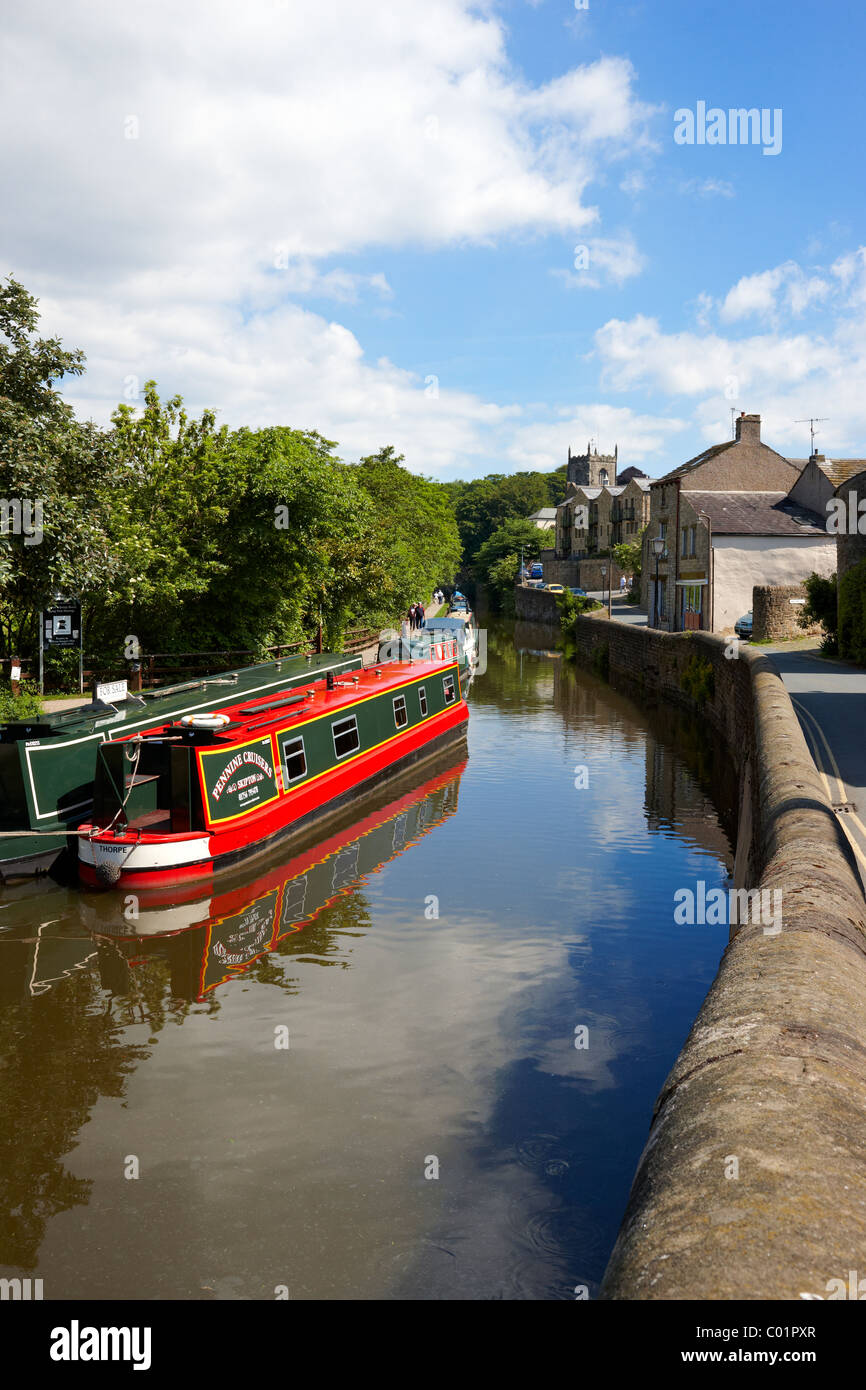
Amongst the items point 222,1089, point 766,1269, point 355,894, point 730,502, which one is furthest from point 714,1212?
point 730,502

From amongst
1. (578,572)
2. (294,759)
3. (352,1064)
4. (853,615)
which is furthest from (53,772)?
(578,572)

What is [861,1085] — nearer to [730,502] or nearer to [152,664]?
[152,664]

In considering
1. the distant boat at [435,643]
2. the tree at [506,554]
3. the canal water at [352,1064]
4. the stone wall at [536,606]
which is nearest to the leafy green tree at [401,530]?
the distant boat at [435,643]

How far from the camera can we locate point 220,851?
44.6ft

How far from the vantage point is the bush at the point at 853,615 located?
24547 millimetres

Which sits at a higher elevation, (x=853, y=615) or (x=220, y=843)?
(x=853, y=615)

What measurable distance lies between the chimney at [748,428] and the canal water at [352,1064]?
3438cm

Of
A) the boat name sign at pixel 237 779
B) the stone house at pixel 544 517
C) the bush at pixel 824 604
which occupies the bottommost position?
the boat name sign at pixel 237 779

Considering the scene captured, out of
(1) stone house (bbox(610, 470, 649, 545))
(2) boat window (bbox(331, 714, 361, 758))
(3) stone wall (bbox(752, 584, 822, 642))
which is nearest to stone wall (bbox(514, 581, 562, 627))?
(1) stone house (bbox(610, 470, 649, 545))

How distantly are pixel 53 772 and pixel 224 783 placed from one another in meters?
2.38

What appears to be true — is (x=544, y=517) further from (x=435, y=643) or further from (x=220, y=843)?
(x=220, y=843)

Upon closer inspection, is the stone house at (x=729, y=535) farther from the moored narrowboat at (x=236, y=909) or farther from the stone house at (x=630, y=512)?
the stone house at (x=630, y=512)

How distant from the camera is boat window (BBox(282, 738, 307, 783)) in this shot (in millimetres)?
15578

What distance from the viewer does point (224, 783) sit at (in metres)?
13.7
